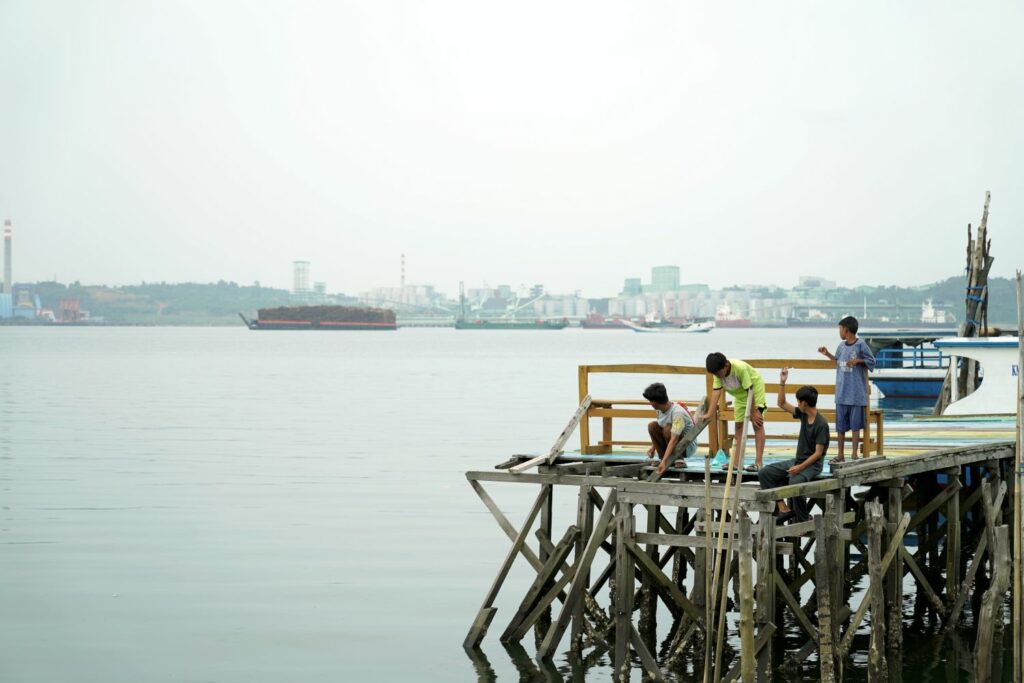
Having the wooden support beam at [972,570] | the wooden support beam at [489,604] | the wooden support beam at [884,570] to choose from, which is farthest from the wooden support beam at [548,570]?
the wooden support beam at [972,570]

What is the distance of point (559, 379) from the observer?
99.5 meters

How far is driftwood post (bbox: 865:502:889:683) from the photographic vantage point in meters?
14.7

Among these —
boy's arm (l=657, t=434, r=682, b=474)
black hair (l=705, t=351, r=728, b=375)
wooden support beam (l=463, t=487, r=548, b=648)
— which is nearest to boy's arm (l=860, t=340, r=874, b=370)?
black hair (l=705, t=351, r=728, b=375)

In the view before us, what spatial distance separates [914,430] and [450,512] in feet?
38.5

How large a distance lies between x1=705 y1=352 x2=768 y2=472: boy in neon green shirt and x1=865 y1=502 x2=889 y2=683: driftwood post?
54.3 inches

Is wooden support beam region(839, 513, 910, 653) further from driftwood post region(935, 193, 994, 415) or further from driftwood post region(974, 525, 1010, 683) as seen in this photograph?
driftwood post region(935, 193, 994, 415)

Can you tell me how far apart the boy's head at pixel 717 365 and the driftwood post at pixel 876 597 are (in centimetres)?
222

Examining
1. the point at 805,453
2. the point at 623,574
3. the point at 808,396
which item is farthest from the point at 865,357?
the point at 623,574

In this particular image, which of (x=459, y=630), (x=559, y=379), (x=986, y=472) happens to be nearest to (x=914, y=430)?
(x=986, y=472)

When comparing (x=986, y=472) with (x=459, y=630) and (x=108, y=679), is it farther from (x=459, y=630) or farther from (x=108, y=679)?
(x=108, y=679)

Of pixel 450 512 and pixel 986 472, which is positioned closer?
pixel 986 472

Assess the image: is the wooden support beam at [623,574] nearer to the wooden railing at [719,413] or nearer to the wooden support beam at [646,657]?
the wooden support beam at [646,657]

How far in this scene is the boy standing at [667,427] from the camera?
605 inches

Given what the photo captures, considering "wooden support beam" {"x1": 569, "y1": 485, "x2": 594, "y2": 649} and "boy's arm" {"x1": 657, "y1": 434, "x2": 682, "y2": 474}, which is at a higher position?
"boy's arm" {"x1": 657, "y1": 434, "x2": 682, "y2": 474}
